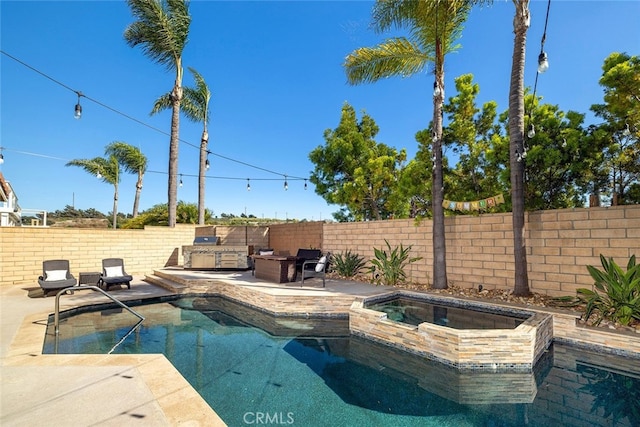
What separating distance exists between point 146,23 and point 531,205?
14885 mm

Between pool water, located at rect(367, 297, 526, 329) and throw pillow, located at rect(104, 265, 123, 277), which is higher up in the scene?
throw pillow, located at rect(104, 265, 123, 277)

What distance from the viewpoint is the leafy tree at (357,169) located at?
1211cm

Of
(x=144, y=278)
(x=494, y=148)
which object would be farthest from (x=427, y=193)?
(x=144, y=278)

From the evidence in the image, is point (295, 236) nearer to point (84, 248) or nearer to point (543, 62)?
point (84, 248)

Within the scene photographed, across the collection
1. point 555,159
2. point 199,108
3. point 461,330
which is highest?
point 199,108

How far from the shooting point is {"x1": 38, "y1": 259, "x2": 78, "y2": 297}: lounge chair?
7199mm

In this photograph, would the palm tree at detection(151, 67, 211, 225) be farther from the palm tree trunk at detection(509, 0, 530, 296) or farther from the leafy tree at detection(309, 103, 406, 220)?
the palm tree trunk at detection(509, 0, 530, 296)

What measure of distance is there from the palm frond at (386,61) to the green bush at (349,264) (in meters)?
5.12

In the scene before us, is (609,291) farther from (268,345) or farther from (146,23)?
(146,23)

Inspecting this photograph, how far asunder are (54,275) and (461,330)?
9.39m

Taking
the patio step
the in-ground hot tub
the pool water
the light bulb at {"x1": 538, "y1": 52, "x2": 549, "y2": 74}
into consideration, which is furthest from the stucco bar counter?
→ the light bulb at {"x1": 538, "y1": 52, "x2": 549, "y2": 74}

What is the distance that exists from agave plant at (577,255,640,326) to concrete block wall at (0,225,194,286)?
507 inches

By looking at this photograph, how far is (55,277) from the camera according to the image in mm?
7512

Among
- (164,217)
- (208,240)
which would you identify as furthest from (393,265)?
(164,217)
